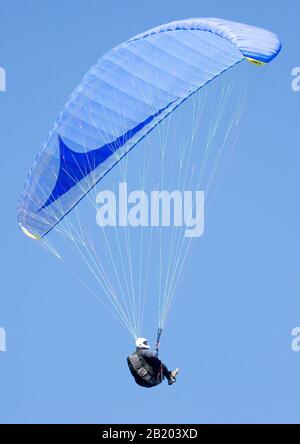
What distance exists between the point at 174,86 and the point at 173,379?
4610 millimetres

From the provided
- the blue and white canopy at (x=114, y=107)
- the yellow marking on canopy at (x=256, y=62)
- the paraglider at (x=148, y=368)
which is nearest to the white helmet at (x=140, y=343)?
the paraglider at (x=148, y=368)

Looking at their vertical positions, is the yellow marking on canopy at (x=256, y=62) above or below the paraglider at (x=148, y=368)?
above

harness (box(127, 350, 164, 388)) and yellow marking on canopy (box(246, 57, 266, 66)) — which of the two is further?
harness (box(127, 350, 164, 388))

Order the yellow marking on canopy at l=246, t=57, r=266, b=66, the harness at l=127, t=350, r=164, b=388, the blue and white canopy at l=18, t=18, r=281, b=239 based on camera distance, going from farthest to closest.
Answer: the blue and white canopy at l=18, t=18, r=281, b=239, the harness at l=127, t=350, r=164, b=388, the yellow marking on canopy at l=246, t=57, r=266, b=66

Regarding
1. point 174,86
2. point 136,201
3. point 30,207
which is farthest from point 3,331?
point 174,86

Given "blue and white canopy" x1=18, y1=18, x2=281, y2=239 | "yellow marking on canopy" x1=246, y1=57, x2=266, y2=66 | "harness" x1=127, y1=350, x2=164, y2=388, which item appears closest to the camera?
"yellow marking on canopy" x1=246, y1=57, x2=266, y2=66

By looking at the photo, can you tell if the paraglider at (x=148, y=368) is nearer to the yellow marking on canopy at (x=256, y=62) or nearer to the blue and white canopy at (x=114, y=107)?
the blue and white canopy at (x=114, y=107)

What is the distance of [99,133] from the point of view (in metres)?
26.4

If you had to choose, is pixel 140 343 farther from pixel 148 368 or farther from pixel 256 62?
pixel 256 62

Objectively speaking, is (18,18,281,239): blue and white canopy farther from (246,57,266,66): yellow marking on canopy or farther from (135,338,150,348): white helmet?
(135,338,150,348): white helmet

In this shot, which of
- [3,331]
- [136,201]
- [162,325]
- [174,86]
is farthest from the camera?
[3,331]

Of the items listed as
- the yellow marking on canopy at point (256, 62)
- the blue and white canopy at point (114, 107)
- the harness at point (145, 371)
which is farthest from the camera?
the blue and white canopy at point (114, 107)

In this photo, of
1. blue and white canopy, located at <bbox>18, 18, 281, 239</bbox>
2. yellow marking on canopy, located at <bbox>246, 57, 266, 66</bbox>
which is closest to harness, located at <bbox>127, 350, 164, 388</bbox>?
blue and white canopy, located at <bbox>18, 18, 281, 239</bbox>
